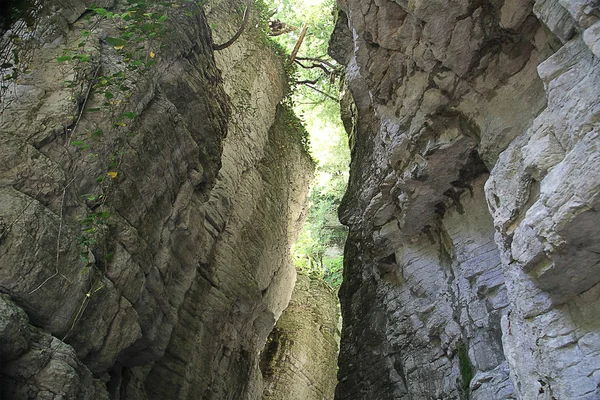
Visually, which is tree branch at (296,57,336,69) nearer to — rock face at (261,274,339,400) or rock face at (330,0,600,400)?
rock face at (330,0,600,400)

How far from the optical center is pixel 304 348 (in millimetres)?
15438

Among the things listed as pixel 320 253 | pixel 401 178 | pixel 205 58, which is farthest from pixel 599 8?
pixel 320 253

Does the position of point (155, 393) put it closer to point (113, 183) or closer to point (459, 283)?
point (113, 183)

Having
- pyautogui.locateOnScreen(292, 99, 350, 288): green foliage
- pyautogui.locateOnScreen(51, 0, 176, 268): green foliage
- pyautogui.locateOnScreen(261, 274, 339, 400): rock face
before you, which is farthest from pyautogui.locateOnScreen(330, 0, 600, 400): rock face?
pyautogui.locateOnScreen(292, 99, 350, 288): green foliage

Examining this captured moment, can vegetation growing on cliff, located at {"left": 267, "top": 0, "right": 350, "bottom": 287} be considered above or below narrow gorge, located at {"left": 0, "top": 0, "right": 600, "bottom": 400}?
above

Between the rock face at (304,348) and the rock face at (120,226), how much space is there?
9.99 feet

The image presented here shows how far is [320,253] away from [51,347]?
1547 cm

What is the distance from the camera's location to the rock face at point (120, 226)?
5.08 metres

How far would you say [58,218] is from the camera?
5.51 m

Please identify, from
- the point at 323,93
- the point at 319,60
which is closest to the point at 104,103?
the point at 319,60

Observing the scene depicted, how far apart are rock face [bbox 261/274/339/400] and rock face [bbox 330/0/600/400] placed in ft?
17.3

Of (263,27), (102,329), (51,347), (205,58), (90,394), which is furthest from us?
(263,27)

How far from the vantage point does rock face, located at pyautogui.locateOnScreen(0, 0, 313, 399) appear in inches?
200

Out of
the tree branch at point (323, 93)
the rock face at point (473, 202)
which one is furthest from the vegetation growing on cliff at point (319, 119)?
the rock face at point (473, 202)
